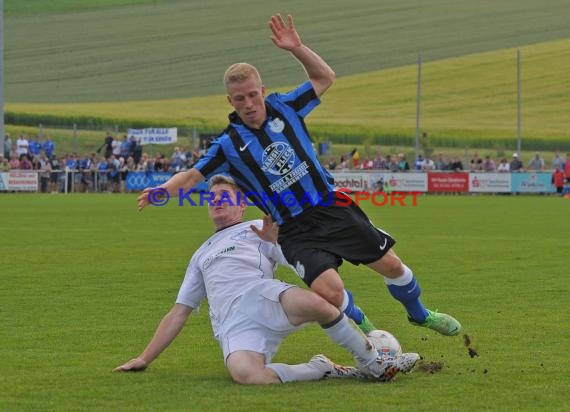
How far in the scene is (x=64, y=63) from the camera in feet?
287

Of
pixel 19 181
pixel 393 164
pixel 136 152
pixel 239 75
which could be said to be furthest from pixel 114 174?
pixel 239 75

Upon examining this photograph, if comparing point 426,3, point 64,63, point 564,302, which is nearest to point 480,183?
point 564,302

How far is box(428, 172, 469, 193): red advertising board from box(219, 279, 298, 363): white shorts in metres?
37.1

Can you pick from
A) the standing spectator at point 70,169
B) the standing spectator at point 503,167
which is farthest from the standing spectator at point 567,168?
the standing spectator at point 70,169

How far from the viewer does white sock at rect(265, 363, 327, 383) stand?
24.5 feet

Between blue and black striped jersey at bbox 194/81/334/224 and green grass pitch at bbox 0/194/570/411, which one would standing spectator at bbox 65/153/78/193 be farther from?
blue and black striped jersey at bbox 194/81/334/224

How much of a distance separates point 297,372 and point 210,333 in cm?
240

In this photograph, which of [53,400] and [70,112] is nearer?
[53,400]

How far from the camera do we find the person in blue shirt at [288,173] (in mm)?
7812

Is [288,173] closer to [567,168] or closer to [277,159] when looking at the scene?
[277,159]

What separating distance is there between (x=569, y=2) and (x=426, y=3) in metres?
11.8

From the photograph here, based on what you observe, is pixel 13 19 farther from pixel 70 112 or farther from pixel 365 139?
pixel 365 139

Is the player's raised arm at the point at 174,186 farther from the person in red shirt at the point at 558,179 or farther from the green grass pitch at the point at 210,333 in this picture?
the person in red shirt at the point at 558,179

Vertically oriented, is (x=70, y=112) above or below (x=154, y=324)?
below
